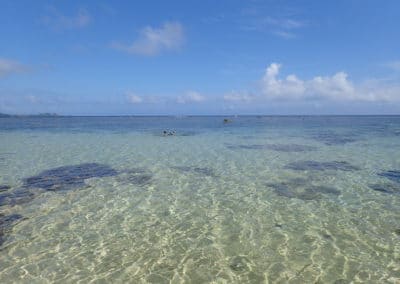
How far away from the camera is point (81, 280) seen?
769 cm

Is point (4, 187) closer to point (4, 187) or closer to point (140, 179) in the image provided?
point (4, 187)

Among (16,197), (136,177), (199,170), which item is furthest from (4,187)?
(199,170)

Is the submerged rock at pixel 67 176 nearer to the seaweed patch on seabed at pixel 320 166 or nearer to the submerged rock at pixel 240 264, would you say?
the submerged rock at pixel 240 264

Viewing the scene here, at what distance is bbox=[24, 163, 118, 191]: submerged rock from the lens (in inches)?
650

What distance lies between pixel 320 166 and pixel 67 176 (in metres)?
16.4

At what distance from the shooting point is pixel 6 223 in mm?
11195

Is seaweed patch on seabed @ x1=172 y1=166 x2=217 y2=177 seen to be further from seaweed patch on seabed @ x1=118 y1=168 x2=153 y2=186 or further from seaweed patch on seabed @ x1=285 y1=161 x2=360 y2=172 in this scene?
seaweed patch on seabed @ x1=285 y1=161 x2=360 y2=172

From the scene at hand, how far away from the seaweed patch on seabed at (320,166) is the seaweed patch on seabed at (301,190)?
4.57 m

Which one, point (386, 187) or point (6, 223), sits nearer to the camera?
point (6, 223)

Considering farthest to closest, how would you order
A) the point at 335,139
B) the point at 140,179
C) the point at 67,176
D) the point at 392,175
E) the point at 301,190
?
1. the point at 335,139
2. the point at 392,175
3. the point at 67,176
4. the point at 140,179
5. the point at 301,190

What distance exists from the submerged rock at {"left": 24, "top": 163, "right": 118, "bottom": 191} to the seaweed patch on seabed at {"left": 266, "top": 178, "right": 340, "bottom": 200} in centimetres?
963

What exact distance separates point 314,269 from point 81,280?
5.81m


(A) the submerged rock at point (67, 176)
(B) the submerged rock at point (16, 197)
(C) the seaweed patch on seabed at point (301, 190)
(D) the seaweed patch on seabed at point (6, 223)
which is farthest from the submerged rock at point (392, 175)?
(B) the submerged rock at point (16, 197)

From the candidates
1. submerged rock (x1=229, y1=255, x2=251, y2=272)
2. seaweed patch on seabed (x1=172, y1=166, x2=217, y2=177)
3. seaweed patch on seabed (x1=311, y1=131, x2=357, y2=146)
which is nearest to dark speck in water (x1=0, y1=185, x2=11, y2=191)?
seaweed patch on seabed (x1=172, y1=166, x2=217, y2=177)
